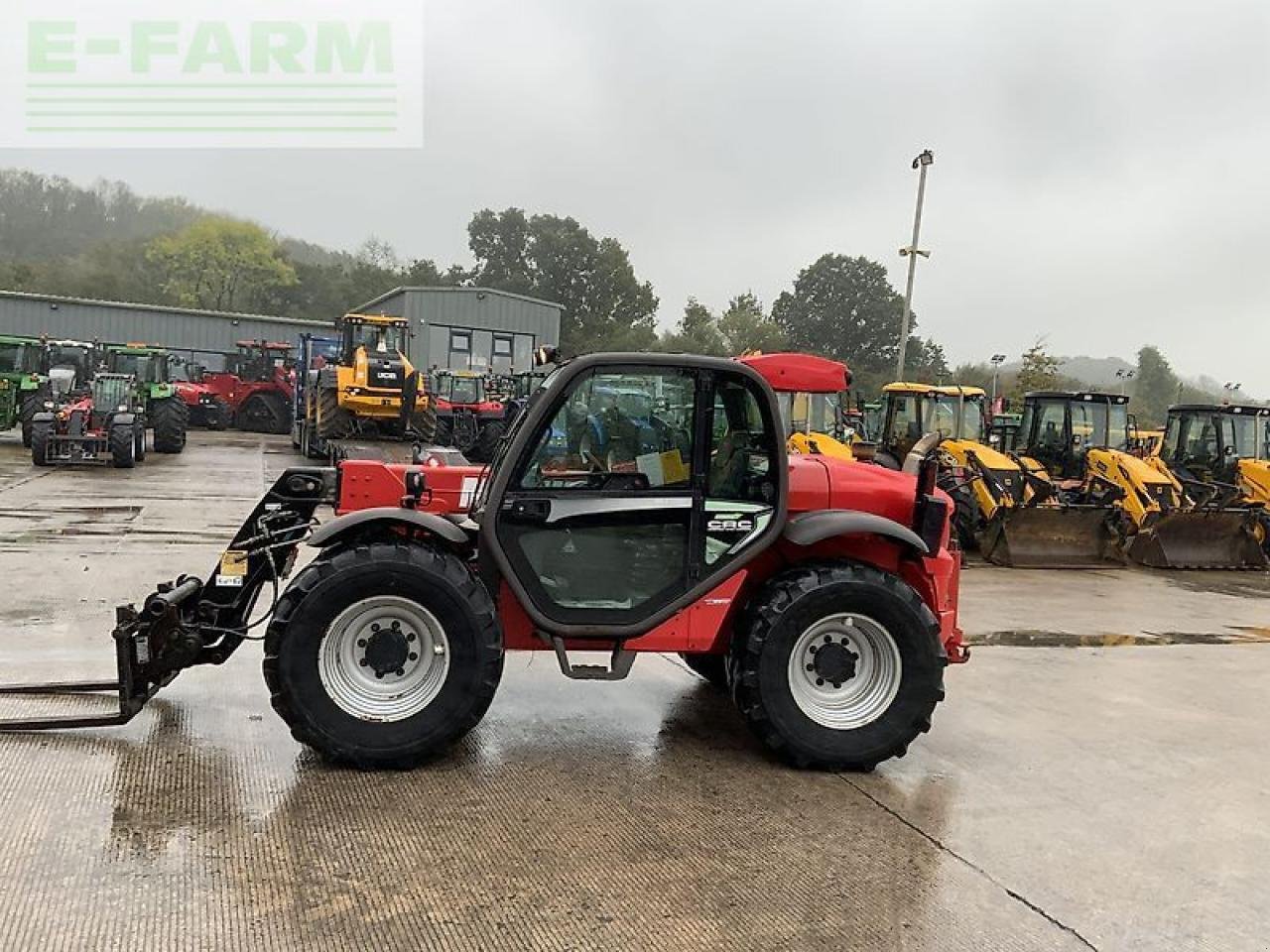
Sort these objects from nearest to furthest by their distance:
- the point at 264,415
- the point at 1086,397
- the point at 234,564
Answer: the point at 234,564 < the point at 1086,397 < the point at 264,415

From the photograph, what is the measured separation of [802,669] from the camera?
14.6ft

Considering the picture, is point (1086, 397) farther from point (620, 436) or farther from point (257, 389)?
point (257, 389)

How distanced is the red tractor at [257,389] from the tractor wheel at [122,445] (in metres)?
12.9

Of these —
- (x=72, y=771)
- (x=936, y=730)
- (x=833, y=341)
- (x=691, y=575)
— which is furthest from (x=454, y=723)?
(x=833, y=341)

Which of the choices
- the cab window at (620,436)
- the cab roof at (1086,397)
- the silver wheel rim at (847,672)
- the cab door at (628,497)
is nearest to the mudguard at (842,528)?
the cab door at (628,497)

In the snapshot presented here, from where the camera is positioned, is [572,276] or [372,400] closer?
[372,400]

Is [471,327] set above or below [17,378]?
above

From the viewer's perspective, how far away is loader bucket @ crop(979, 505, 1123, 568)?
11523mm

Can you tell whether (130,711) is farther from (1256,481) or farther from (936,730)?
(1256,481)

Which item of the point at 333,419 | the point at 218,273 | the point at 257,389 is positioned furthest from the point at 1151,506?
the point at 218,273

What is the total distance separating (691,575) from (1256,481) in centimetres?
1269

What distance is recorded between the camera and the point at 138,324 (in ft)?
119

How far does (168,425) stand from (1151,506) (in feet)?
57.6

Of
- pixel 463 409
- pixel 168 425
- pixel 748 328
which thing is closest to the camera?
pixel 168 425
